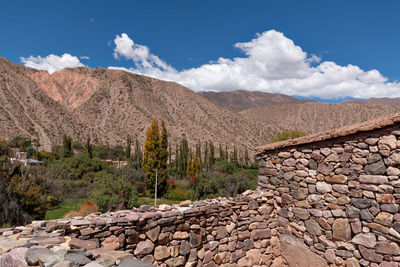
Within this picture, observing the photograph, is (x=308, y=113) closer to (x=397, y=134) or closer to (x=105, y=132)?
(x=105, y=132)

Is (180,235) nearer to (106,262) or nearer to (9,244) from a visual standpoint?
(106,262)

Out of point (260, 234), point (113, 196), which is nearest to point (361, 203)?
point (260, 234)

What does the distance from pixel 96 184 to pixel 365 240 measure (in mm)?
15617

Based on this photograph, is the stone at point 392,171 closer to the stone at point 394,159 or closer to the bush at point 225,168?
the stone at point 394,159

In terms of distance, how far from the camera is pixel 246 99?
182 meters

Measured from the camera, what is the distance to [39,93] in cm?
5166

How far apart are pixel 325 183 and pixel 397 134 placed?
49.1 inches

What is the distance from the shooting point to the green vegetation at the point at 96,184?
10.7 metres

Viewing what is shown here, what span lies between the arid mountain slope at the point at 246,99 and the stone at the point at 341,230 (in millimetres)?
163993

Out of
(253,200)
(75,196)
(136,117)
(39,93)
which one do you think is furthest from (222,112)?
(253,200)

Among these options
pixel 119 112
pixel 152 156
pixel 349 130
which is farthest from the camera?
pixel 119 112

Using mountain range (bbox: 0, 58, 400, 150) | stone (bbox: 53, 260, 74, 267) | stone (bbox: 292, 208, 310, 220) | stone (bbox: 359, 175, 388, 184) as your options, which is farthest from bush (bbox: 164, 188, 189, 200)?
mountain range (bbox: 0, 58, 400, 150)

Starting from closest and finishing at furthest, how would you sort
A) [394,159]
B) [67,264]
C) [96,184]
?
[67,264]
[394,159]
[96,184]

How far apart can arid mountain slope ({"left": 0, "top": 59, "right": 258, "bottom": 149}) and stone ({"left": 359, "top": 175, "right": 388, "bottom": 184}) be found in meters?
44.8
